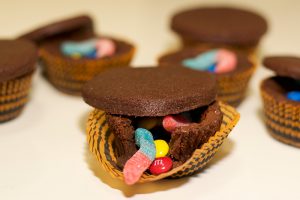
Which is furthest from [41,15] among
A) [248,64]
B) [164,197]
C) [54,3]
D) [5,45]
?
[164,197]

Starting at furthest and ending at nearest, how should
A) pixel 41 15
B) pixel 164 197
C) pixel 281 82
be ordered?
pixel 41 15, pixel 281 82, pixel 164 197

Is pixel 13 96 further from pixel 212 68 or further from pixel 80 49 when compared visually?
pixel 212 68

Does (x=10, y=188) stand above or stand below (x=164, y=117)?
below

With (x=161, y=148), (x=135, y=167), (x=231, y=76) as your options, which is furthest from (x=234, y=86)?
(x=135, y=167)

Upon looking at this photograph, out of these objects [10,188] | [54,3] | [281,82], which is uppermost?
[281,82]

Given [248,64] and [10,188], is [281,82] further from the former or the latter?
[10,188]

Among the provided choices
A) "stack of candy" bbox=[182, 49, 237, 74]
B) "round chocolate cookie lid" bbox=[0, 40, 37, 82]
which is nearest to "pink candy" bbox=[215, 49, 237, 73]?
"stack of candy" bbox=[182, 49, 237, 74]

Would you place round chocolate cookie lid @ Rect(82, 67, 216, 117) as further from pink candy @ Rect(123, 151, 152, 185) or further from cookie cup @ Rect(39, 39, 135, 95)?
cookie cup @ Rect(39, 39, 135, 95)
